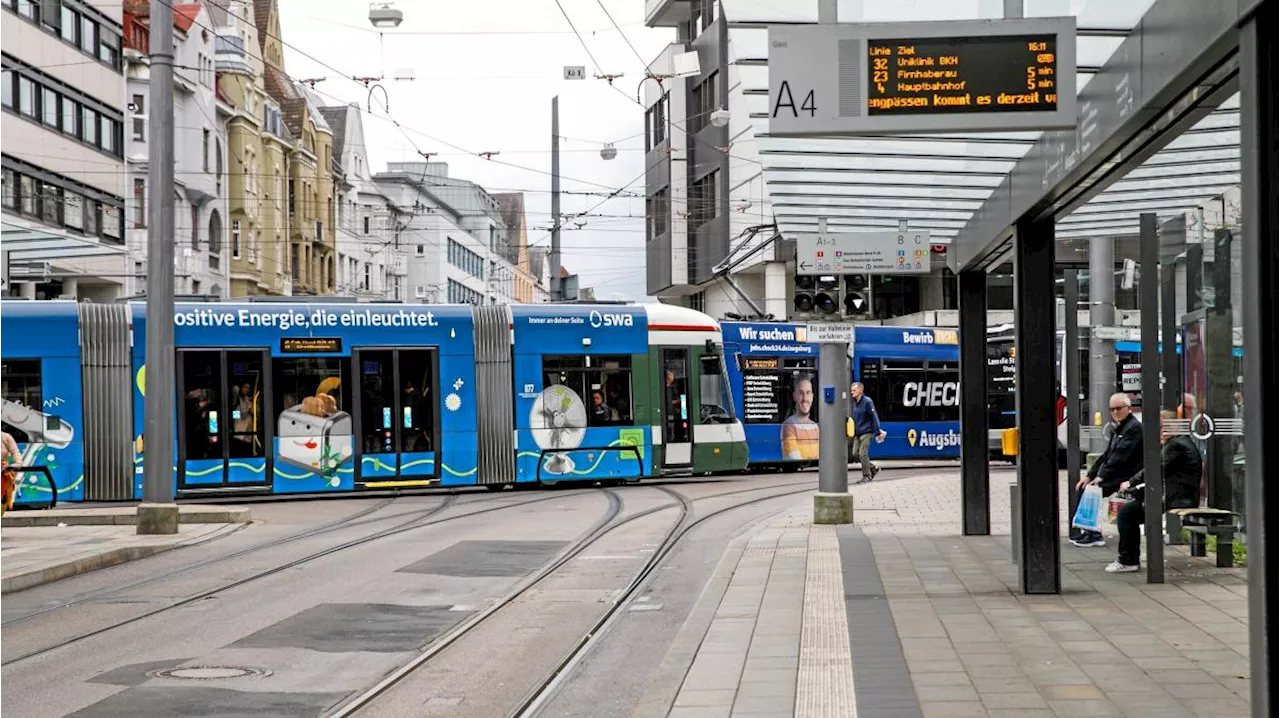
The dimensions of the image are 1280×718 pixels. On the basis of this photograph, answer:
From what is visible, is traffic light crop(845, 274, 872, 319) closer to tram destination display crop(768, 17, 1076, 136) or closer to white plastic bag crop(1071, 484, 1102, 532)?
white plastic bag crop(1071, 484, 1102, 532)

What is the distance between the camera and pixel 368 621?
11.2 meters

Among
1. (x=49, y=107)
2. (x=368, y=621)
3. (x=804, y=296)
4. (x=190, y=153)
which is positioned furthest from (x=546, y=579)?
(x=190, y=153)

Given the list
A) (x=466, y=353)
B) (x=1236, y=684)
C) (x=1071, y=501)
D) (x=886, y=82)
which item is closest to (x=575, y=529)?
(x=1071, y=501)

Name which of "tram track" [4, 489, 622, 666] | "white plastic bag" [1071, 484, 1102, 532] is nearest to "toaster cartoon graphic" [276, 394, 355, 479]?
"tram track" [4, 489, 622, 666]

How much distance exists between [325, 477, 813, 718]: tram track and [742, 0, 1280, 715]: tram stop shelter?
3.20 meters

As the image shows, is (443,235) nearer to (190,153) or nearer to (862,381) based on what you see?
(190,153)

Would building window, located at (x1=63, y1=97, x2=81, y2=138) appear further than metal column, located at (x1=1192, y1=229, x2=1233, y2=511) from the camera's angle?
Yes

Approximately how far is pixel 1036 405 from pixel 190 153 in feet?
153

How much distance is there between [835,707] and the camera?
286 inches

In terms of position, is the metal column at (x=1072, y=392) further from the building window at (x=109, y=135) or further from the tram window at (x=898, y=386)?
the building window at (x=109, y=135)

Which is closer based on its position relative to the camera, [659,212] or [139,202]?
[139,202]

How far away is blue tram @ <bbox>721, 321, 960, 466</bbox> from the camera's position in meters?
30.4

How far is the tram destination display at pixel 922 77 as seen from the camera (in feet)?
29.3

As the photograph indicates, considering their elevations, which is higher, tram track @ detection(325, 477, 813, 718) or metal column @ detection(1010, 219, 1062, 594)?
metal column @ detection(1010, 219, 1062, 594)
